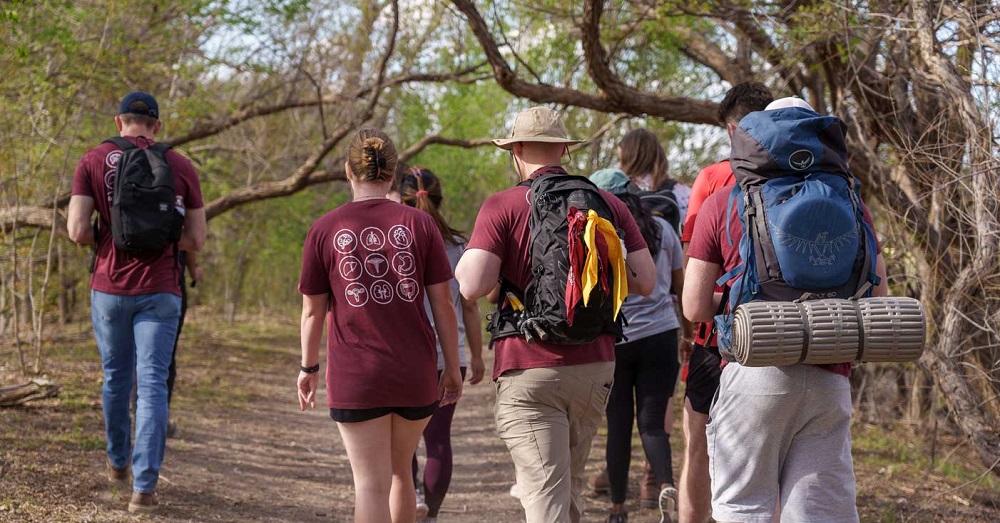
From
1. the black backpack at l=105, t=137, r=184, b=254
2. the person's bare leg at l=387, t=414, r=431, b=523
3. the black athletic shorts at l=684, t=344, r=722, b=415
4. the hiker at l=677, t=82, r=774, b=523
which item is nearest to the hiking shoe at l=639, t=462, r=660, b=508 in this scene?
the hiker at l=677, t=82, r=774, b=523

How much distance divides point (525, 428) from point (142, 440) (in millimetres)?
2414

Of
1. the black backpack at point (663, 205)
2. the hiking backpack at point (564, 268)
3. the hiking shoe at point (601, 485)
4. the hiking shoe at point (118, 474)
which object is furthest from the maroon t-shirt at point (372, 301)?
the hiking shoe at point (601, 485)

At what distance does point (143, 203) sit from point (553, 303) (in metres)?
2.68

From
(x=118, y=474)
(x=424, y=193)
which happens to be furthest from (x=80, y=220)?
(x=424, y=193)

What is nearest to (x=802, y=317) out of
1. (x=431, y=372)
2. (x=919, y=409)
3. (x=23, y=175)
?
(x=431, y=372)

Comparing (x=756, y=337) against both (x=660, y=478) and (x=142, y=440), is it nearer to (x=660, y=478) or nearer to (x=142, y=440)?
(x=660, y=478)

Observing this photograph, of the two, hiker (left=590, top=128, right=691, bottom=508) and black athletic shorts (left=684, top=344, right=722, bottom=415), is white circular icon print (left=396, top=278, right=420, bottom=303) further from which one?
hiker (left=590, top=128, right=691, bottom=508)

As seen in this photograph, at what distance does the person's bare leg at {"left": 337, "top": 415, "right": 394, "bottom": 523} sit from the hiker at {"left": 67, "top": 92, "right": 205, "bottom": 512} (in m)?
1.77

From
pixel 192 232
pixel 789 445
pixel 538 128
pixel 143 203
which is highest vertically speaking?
pixel 538 128

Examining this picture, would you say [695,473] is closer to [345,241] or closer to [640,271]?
[640,271]

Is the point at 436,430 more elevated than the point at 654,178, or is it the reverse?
the point at 654,178

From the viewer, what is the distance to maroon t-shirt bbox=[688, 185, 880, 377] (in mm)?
3293

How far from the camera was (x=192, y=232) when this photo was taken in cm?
552

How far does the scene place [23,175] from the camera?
950 cm
